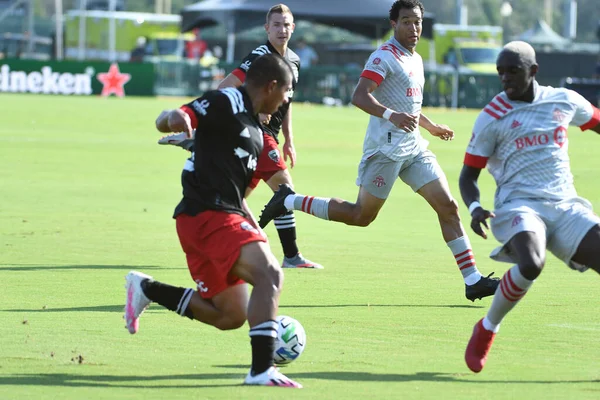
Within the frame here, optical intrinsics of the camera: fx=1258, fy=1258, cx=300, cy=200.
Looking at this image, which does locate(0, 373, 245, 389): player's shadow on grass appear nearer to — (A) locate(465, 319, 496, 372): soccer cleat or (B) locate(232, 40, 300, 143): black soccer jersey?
(A) locate(465, 319, 496, 372): soccer cleat

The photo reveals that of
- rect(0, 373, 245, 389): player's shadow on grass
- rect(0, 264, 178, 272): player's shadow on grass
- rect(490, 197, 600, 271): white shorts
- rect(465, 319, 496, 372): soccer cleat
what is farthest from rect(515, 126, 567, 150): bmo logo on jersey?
rect(0, 264, 178, 272): player's shadow on grass

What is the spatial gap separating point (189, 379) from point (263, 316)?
2.01 feet

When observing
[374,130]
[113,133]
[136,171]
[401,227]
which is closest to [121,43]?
[113,133]

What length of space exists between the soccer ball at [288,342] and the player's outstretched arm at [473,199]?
119 centimetres

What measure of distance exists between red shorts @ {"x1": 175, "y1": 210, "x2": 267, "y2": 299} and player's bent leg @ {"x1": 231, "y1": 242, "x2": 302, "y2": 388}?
0.10 m

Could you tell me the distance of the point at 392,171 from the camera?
10.1 m

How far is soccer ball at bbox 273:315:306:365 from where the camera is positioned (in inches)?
284

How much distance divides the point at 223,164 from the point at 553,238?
1.98 meters

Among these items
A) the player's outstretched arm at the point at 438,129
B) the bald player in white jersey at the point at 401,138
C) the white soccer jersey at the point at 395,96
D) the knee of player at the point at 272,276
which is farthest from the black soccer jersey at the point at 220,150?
the player's outstretched arm at the point at 438,129

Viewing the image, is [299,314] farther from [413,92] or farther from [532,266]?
[532,266]

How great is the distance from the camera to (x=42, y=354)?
7531 millimetres

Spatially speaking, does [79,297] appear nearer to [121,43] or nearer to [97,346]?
[97,346]

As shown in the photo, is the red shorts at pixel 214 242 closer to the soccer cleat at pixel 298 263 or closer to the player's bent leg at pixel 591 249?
the player's bent leg at pixel 591 249

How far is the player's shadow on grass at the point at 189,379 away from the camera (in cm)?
680
